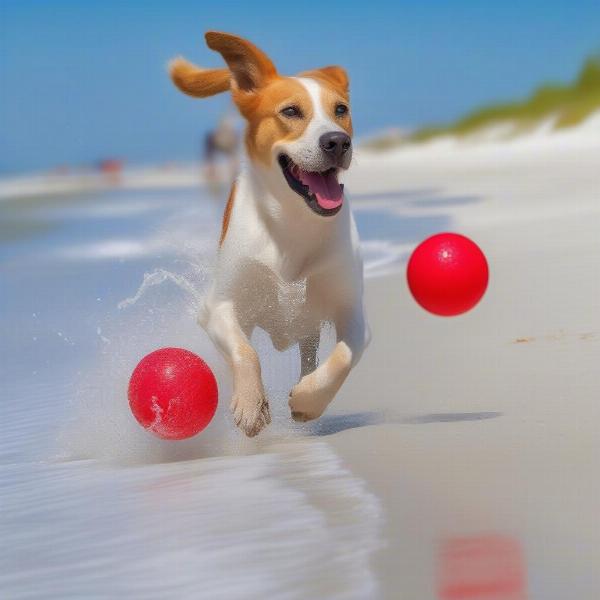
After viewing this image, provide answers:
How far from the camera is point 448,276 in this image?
5.34 meters

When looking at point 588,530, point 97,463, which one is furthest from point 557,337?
point 588,530

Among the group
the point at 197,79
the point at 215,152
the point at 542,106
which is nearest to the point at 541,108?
the point at 542,106

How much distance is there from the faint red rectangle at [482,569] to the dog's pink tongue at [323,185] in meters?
1.83

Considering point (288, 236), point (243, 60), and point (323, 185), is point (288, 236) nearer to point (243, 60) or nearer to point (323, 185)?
point (323, 185)

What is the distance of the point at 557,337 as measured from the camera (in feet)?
19.6

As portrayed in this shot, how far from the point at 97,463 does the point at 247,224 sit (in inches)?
40.1

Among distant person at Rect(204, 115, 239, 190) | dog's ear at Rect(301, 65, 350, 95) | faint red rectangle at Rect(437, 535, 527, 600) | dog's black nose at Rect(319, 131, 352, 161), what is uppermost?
distant person at Rect(204, 115, 239, 190)

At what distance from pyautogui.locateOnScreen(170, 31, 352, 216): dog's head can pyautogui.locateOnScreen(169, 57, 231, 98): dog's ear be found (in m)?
0.06

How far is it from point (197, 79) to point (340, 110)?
793mm

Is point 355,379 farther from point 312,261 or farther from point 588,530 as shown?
point 588,530

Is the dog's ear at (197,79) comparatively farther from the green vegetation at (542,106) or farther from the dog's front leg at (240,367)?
the green vegetation at (542,106)

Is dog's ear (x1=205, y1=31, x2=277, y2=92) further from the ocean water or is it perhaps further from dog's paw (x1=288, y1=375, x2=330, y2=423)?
dog's paw (x1=288, y1=375, x2=330, y2=423)

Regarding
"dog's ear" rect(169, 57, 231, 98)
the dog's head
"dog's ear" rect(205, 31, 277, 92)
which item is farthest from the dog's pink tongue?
"dog's ear" rect(169, 57, 231, 98)

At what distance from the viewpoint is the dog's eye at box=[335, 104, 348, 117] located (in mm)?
4969
